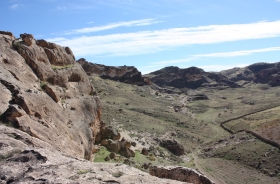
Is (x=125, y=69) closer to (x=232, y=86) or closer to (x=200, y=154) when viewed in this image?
(x=232, y=86)

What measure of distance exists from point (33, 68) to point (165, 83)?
163 m

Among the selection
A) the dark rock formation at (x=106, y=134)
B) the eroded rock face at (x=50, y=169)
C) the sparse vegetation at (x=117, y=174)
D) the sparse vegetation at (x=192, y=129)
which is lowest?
the sparse vegetation at (x=192, y=129)

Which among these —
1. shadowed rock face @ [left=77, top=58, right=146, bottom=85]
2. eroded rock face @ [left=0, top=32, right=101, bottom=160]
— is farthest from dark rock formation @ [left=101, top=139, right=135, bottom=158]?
shadowed rock face @ [left=77, top=58, right=146, bottom=85]

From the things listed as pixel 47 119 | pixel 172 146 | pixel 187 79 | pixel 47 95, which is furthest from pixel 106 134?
pixel 187 79

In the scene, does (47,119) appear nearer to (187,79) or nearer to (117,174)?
(117,174)

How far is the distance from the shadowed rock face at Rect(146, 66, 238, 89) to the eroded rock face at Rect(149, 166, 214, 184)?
165 meters

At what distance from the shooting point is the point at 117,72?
136 metres

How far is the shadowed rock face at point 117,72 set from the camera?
411 ft

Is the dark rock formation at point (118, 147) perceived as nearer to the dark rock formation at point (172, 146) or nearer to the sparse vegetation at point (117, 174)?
the dark rock formation at point (172, 146)

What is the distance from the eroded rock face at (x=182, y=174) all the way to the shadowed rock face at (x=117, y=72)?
359 feet

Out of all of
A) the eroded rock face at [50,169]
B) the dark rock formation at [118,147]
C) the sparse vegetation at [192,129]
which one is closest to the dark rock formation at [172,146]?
the sparse vegetation at [192,129]

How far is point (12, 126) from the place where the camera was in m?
14.0

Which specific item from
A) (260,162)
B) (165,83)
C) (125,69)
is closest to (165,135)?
(260,162)

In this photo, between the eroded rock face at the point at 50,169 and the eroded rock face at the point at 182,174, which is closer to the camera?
the eroded rock face at the point at 50,169
